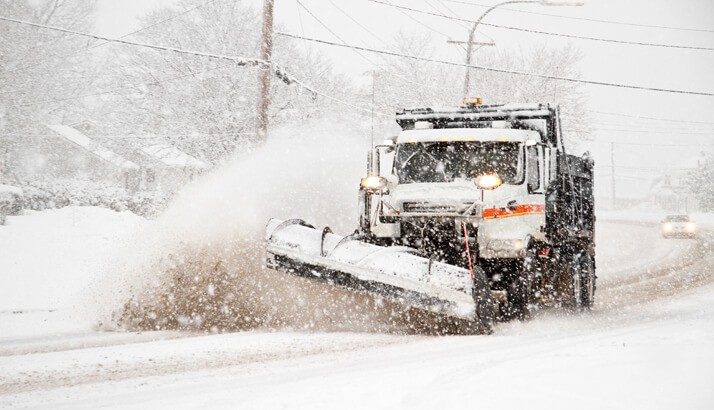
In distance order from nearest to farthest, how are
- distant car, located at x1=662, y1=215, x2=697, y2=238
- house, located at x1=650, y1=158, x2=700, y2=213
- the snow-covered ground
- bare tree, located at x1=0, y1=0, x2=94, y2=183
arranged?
the snow-covered ground < bare tree, located at x1=0, y1=0, x2=94, y2=183 < distant car, located at x1=662, y1=215, x2=697, y2=238 < house, located at x1=650, y1=158, x2=700, y2=213

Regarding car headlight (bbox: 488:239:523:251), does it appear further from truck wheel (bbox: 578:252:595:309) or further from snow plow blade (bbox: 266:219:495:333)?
truck wheel (bbox: 578:252:595:309)

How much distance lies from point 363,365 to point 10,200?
1991 cm

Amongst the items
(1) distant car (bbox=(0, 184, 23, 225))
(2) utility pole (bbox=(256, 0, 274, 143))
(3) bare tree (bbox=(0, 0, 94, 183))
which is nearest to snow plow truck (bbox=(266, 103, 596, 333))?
(2) utility pole (bbox=(256, 0, 274, 143))

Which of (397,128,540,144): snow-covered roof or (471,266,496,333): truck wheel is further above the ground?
(397,128,540,144): snow-covered roof

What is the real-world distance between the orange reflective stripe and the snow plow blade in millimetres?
990

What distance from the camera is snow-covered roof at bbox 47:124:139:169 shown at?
1697 inches

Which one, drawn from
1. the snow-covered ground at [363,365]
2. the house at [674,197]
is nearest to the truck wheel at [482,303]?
the snow-covered ground at [363,365]

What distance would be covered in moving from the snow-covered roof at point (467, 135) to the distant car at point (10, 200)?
650 inches

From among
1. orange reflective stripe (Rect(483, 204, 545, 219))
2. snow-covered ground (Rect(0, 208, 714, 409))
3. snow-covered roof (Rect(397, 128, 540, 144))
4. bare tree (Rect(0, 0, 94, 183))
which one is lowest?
snow-covered ground (Rect(0, 208, 714, 409))

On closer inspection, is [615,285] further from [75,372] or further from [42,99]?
[42,99]

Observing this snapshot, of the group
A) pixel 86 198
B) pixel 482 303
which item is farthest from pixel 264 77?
pixel 86 198

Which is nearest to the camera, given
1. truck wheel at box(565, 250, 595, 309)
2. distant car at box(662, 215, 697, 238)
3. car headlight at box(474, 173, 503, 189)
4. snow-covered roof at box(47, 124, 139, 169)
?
car headlight at box(474, 173, 503, 189)

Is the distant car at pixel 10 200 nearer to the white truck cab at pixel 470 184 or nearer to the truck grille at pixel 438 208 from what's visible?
the white truck cab at pixel 470 184

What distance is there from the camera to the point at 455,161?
29.5ft
